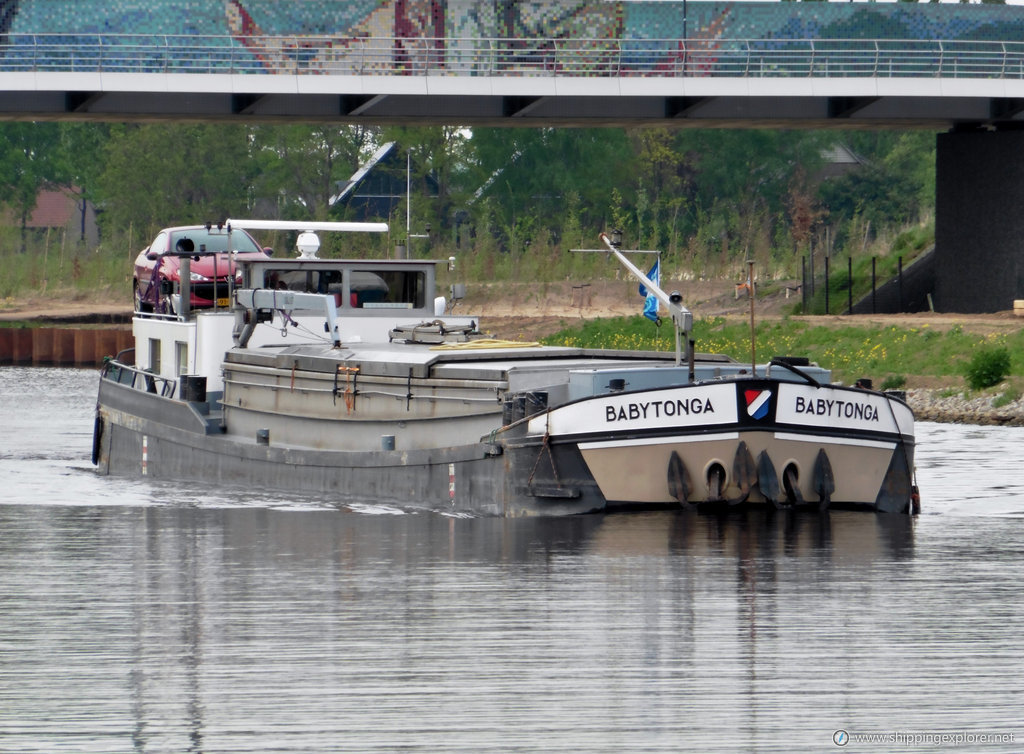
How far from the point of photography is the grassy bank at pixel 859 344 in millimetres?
42031

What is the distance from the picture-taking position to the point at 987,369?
3966 centimetres

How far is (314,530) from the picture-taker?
19.6m

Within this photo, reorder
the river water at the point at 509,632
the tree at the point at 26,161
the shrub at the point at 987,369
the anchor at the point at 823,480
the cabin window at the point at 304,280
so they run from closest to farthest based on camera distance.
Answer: the river water at the point at 509,632, the anchor at the point at 823,480, the cabin window at the point at 304,280, the shrub at the point at 987,369, the tree at the point at 26,161

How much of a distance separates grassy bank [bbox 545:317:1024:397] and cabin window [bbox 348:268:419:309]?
55.4 feet

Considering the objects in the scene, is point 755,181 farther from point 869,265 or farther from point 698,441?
point 698,441

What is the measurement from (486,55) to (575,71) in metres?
5.29

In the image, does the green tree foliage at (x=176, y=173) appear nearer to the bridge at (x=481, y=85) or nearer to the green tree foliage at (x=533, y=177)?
the green tree foliage at (x=533, y=177)

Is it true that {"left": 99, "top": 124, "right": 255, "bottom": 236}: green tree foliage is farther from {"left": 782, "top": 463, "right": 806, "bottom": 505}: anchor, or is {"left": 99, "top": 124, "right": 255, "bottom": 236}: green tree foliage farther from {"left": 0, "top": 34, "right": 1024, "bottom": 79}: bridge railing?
{"left": 782, "top": 463, "right": 806, "bottom": 505}: anchor

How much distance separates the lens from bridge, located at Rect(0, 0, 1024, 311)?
50688 millimetres

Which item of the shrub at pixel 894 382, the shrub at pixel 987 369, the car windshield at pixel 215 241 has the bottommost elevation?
the shrub at pixel 894 382

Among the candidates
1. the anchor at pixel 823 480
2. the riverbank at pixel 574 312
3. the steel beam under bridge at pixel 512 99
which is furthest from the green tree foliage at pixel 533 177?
the anchor at pixel 823 480

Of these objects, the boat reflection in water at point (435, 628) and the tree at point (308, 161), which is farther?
the tree at point (308, 161)

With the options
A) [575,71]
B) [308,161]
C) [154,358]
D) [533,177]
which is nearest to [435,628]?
[154,358]

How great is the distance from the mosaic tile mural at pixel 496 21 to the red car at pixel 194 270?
752 inches
